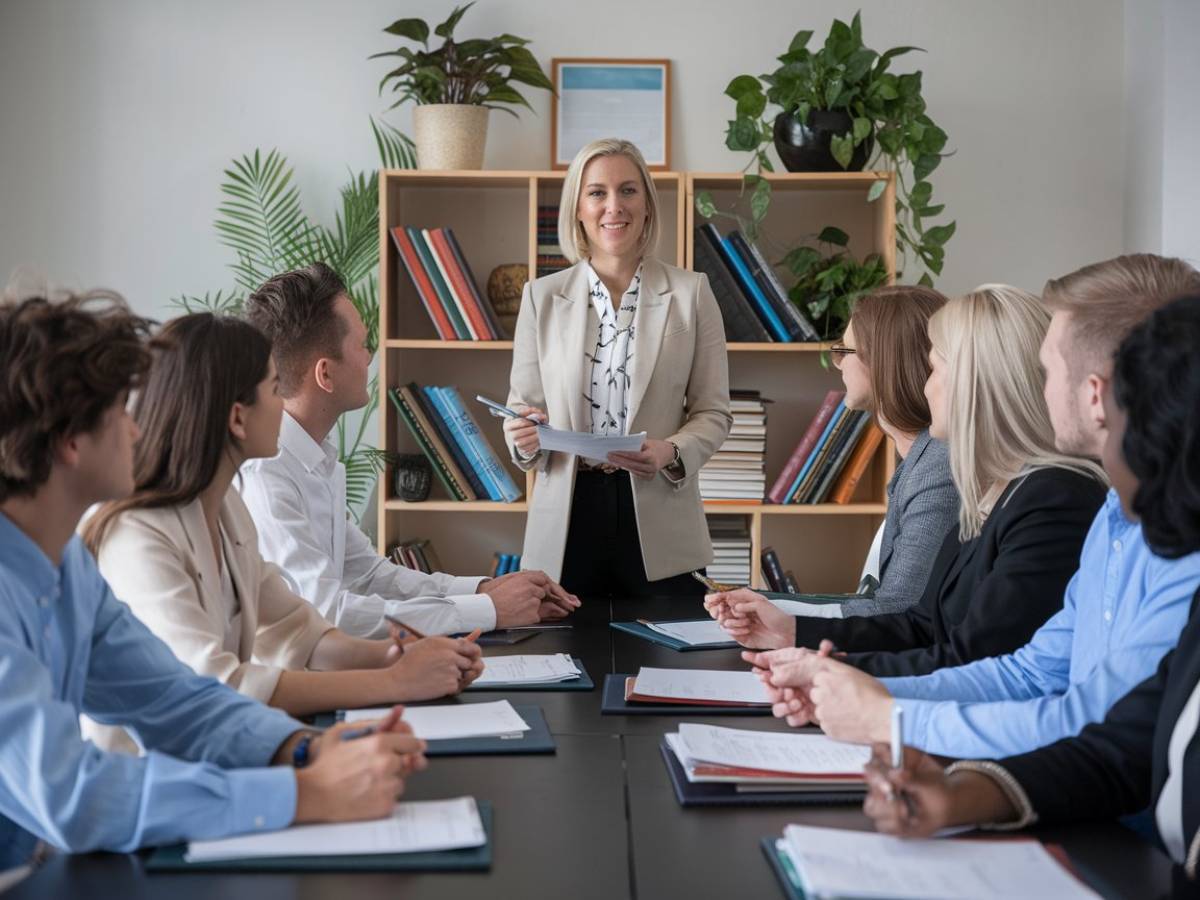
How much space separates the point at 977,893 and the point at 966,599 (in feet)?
3.31

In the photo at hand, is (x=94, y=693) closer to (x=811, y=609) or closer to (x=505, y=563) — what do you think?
(x=811, y=609)

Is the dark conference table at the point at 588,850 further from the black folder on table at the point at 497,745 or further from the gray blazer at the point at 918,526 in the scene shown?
the gray blazer at the point at 918,526

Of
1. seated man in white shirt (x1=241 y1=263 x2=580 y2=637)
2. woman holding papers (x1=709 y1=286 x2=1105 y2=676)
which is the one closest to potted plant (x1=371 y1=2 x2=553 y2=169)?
seated man in white shirt (x1=241 y1=263 x2=580 y2=637)

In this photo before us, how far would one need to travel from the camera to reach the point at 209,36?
4312 millimetres

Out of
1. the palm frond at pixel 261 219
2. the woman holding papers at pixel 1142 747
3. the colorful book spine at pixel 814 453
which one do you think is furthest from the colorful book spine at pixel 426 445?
the woman holding papers at pixel 1142 747

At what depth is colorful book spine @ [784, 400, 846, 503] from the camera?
4129 millimetres

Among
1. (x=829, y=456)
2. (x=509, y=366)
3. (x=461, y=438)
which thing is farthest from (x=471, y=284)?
(x=829, y=456)

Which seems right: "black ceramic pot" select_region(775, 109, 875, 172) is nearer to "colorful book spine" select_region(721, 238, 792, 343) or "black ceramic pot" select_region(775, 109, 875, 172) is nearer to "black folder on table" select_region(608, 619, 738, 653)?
"colorful book spine" select_region(721, 238, 792, 343)

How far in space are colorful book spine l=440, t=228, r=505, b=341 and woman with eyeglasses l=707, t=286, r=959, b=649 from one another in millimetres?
1825

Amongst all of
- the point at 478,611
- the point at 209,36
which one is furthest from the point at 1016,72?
the point at 478,611

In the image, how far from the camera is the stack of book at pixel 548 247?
4.12m

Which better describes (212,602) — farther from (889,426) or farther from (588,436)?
(889,426)

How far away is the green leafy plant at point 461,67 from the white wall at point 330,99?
0.24 m

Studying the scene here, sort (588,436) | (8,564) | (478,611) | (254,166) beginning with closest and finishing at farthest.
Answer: (8,564), (478,611), (588,436), (254,166)
